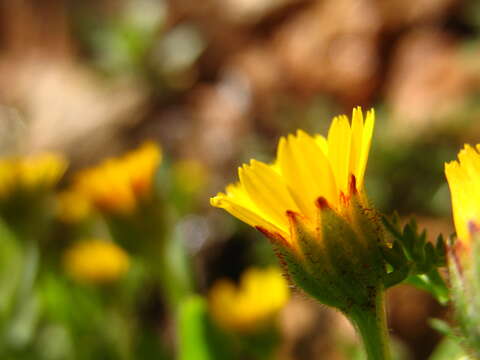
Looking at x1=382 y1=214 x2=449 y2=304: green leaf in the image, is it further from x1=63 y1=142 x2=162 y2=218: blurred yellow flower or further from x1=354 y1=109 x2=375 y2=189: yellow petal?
x1=63 y1=142 x2=162 y2=218: blurred yellow flower

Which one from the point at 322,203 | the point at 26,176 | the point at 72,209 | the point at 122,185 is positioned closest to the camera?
the point at 322,203

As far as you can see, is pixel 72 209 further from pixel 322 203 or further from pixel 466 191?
pixel 466 191

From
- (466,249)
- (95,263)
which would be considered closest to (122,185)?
(95,263)

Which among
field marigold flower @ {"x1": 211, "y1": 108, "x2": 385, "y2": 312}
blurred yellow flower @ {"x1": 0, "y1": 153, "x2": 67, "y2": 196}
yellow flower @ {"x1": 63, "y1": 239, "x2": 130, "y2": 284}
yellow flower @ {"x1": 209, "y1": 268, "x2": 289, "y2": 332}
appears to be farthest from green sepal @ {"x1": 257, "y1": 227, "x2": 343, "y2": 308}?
yellow flower @ {"x1": 63, "y1": 239, "x2": 130, "y2": 284}

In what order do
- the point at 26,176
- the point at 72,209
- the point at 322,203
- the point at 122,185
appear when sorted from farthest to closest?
1. the point at 72,209
2. the point at 26,176
3. the point at 122,185
4. the point at 322,203

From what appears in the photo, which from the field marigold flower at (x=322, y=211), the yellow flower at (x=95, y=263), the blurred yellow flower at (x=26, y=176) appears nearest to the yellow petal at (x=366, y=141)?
the field marigold flower at (x=322, y=211)

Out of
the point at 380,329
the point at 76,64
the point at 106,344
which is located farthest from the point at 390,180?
the point at 76,64
